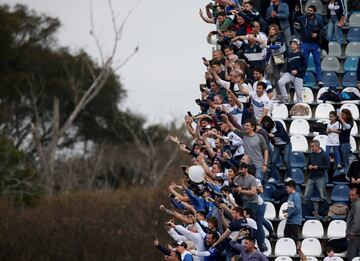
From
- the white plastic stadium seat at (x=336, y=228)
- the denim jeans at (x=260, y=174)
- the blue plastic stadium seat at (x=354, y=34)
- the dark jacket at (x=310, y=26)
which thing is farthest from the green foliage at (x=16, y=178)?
the white plastic stadium seat at (x=336, y=228)

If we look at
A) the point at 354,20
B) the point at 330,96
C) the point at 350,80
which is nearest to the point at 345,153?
the point at 330,96

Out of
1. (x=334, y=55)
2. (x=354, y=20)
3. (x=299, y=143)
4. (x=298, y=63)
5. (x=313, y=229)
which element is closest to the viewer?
(x=313, y=229)

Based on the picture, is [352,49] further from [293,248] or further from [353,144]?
[293,248]

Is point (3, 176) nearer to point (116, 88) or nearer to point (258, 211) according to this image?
point (116, 88)

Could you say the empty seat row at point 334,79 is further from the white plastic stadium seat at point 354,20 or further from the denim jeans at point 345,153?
the denim jeans at point 345,153

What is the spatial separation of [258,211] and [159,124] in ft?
246

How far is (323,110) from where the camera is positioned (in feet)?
95.9

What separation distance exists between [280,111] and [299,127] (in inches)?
20.6

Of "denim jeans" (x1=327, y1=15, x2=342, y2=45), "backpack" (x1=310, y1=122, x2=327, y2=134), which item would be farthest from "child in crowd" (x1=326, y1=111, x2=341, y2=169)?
"denim jeans" (x1=327, y1=15, x2=342, y2=45)

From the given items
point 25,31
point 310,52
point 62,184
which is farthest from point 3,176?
point 310,52

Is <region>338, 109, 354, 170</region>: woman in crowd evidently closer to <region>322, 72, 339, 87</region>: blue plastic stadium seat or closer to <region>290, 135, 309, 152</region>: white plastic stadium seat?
<region>290, 135, 309, 152</region>: white plastic stadium seat

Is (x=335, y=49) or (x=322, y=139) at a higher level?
(x=335, y=49)

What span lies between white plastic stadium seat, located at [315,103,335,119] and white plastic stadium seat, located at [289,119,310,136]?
0.33 metres

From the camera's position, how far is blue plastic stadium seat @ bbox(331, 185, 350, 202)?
2766 centimetres
